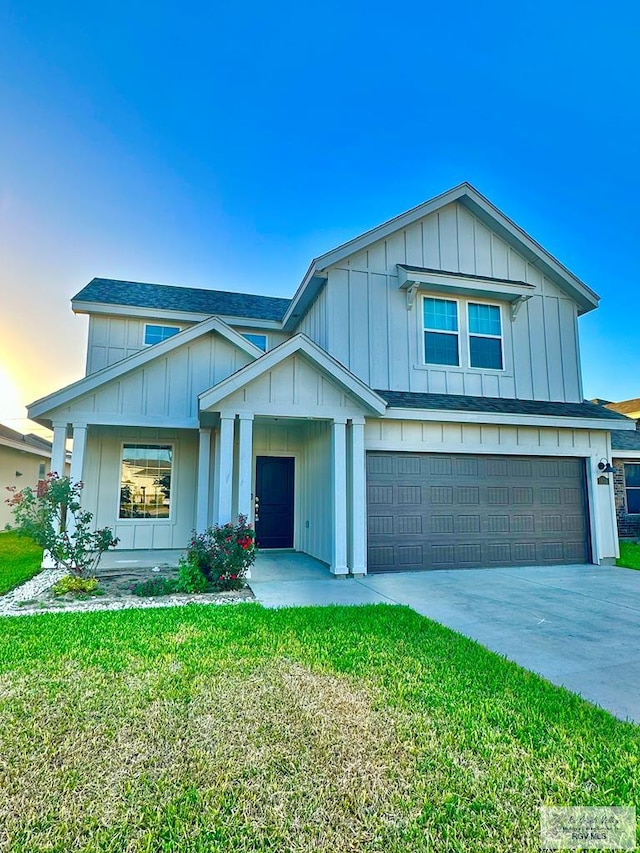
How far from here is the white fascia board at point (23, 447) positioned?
15.6 metres

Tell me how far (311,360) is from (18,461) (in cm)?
1513

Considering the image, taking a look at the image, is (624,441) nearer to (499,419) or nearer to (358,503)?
(499,419)

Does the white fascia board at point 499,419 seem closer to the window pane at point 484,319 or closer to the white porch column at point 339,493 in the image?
the white porch column at point 339,493

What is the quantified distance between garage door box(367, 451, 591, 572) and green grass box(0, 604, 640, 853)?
4362 mm

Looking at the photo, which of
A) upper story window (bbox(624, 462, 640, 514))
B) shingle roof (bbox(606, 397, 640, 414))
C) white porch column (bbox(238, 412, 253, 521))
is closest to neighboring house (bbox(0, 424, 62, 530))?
white porch column (bbox(238, 412, 253, 521))

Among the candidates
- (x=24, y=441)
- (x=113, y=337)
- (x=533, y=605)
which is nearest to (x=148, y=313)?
(x=113, y=337)

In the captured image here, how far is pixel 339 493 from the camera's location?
27.6 feet

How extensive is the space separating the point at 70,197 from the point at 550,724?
13389 millimetres

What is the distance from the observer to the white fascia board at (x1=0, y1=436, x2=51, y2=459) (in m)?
15.6

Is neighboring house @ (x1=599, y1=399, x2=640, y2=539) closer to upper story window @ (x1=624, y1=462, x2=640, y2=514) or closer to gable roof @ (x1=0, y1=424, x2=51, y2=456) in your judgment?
upper story window @ (x1=624, y1=462, x2=640, y2=514)

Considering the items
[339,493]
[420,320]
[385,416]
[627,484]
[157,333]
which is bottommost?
[339,493]

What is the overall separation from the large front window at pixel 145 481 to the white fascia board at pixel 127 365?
2507 millimetres

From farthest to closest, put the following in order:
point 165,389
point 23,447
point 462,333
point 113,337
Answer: point 23,447 → point 113,337 → point 462,333 → point 165,389

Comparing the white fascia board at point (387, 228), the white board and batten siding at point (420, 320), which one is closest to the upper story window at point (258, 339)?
the white board and batten siding at point (420, 320)
